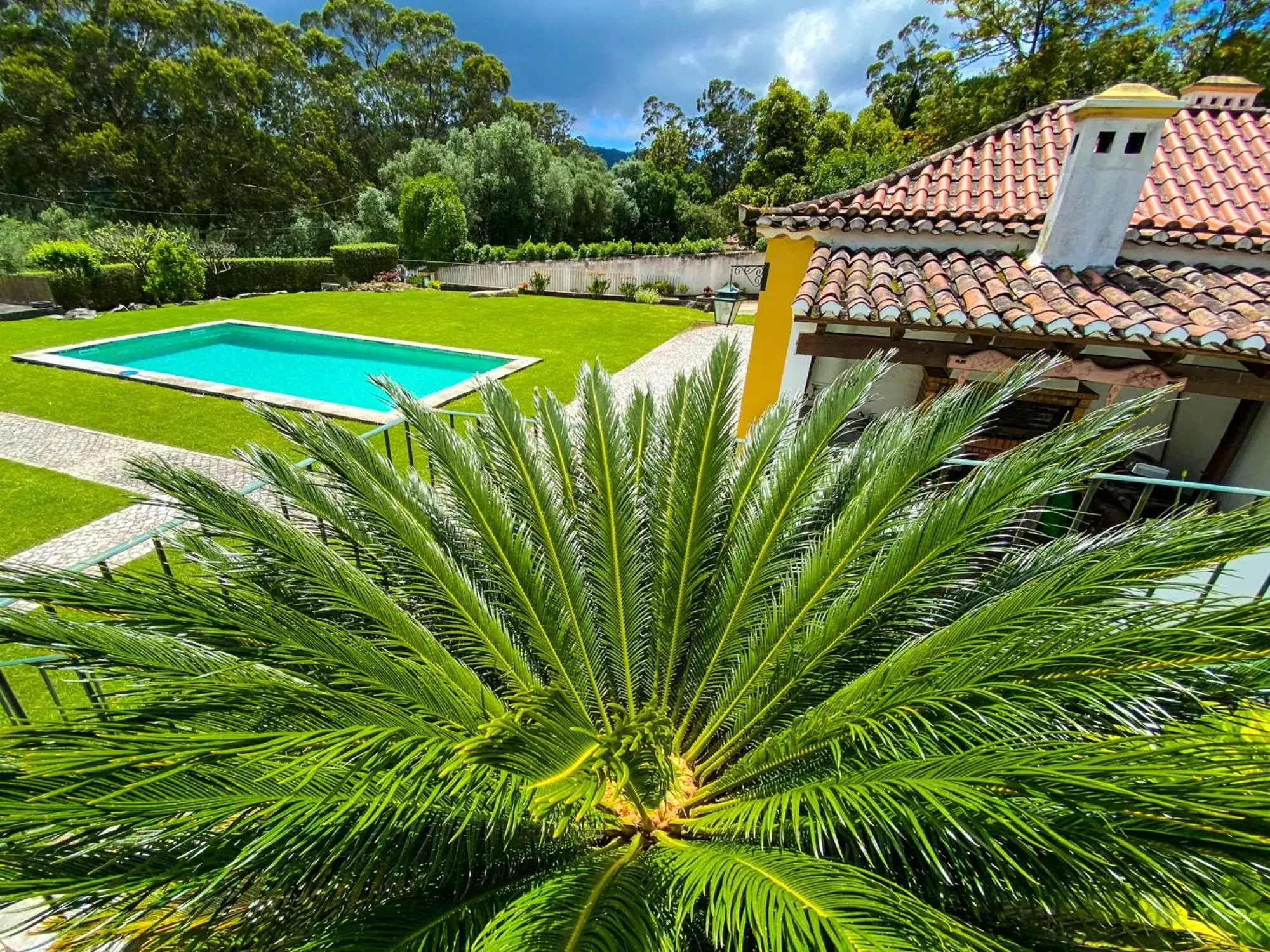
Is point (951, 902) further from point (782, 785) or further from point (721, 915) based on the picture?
point (721, 915)

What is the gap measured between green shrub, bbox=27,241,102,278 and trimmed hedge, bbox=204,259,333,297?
3963 mm

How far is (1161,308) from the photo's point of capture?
4617mm

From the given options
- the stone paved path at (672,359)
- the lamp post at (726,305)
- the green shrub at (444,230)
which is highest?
the green shrub at (444,230)

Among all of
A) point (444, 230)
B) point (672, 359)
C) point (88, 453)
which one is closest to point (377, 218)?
point (444, 230)

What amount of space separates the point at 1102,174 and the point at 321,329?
18.3 metres

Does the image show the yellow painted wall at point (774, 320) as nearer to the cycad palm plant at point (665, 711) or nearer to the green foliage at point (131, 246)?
the cycad palm plant at point (665, 711)

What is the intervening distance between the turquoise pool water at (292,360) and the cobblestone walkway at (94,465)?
4.18 m

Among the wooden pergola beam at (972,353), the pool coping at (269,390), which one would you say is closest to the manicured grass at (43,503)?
the pool coping at (269,390)

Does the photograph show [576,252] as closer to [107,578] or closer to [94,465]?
[94,465]

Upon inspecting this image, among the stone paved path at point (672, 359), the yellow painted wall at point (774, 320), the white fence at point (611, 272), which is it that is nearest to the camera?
the yellow painted wall at point (774, 320)

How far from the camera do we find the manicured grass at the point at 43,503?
6.21m

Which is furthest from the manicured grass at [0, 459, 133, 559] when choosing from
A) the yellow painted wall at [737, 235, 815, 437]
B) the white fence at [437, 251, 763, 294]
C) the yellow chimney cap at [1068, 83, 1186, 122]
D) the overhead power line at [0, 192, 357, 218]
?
the overhead power line at [0, 192, 357, 218]

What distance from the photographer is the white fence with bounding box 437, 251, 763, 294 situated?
24.0 m

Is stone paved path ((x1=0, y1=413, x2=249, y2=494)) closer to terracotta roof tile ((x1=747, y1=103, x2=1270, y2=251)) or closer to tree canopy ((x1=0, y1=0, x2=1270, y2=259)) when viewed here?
terracotta roof tile ((x1=747, y1=103, x2=1270, y2=251))
